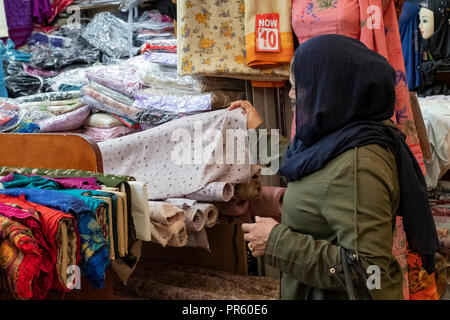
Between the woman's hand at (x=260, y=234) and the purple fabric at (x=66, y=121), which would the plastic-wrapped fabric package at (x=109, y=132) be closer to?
the purple fabric at (x=66, y=121)

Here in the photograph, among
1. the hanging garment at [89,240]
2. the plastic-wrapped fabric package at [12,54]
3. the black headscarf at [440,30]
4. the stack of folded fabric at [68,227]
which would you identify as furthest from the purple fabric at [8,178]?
the black headscarf at [440,30]

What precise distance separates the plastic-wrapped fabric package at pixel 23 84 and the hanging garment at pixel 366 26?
5.60 feet

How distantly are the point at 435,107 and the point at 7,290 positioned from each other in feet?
7.77

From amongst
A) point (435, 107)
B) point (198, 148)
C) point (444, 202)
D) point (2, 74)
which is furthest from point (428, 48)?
point (2, 74)

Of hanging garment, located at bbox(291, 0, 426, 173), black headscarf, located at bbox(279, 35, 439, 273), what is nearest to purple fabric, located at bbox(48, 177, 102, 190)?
black headscarf, located at bbox(279, 35, 439, 273)

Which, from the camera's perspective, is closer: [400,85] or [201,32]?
[400,85]

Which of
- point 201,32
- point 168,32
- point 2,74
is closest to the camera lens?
point 201,32

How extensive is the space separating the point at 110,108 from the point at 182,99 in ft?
1.38

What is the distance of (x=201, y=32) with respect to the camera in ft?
6.70

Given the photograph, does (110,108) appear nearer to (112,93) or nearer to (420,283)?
(112,93)

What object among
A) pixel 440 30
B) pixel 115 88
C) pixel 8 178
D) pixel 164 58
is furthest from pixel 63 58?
pixel 440 30

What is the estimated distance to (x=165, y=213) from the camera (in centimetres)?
158

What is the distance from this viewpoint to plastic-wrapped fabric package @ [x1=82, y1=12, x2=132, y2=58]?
10.1 ft

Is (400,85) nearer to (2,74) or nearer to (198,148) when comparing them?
(198,148)
